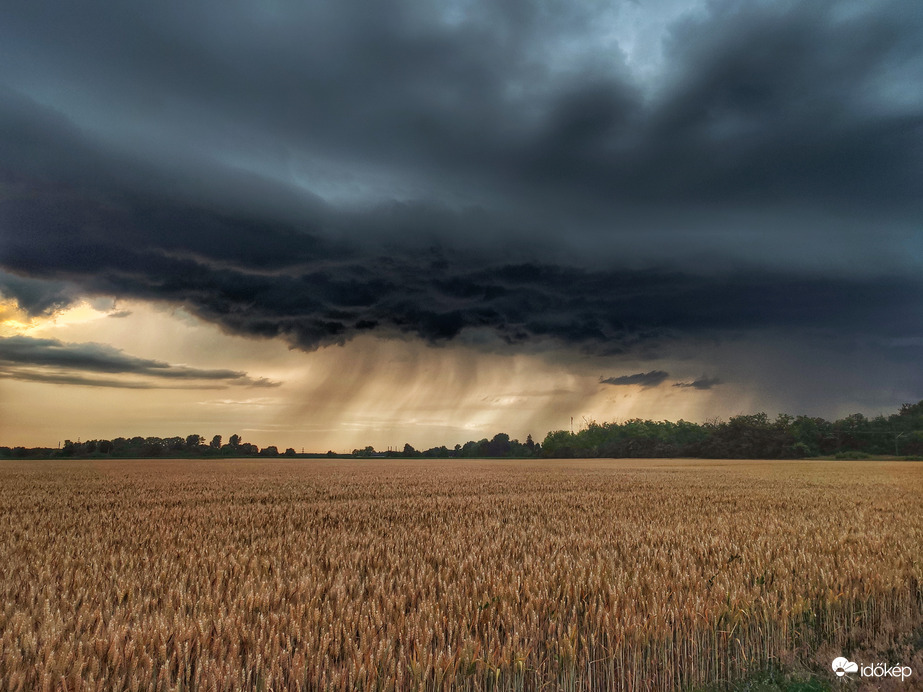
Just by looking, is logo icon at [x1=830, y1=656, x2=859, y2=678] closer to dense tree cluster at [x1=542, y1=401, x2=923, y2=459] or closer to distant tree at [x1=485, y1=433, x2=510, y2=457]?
dense tree cluster at [x1=542, y1=401, x2=923, y2=459]

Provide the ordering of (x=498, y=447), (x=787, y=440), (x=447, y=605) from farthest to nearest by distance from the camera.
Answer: (x=498, y=447)
(x=787, y=440)
(x=447, y=605)

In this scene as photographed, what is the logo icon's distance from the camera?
506cm

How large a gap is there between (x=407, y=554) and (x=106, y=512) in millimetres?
11072

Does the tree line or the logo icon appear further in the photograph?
the tree line

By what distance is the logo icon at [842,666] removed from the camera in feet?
16.6

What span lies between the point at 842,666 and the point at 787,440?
128 m

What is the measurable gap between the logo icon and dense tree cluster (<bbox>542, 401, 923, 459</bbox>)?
4772 inches

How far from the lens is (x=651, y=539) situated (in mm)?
9438

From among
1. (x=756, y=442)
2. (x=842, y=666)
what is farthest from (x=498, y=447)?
(x=842, y=666)

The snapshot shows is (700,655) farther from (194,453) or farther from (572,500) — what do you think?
(194,453)

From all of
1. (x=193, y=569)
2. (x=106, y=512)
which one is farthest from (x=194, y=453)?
(x=193, y=569)

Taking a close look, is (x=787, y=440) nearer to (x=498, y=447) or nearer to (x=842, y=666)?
(x=498, y=447)

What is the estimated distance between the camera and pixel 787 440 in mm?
113125

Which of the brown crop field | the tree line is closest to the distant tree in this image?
the tree line
